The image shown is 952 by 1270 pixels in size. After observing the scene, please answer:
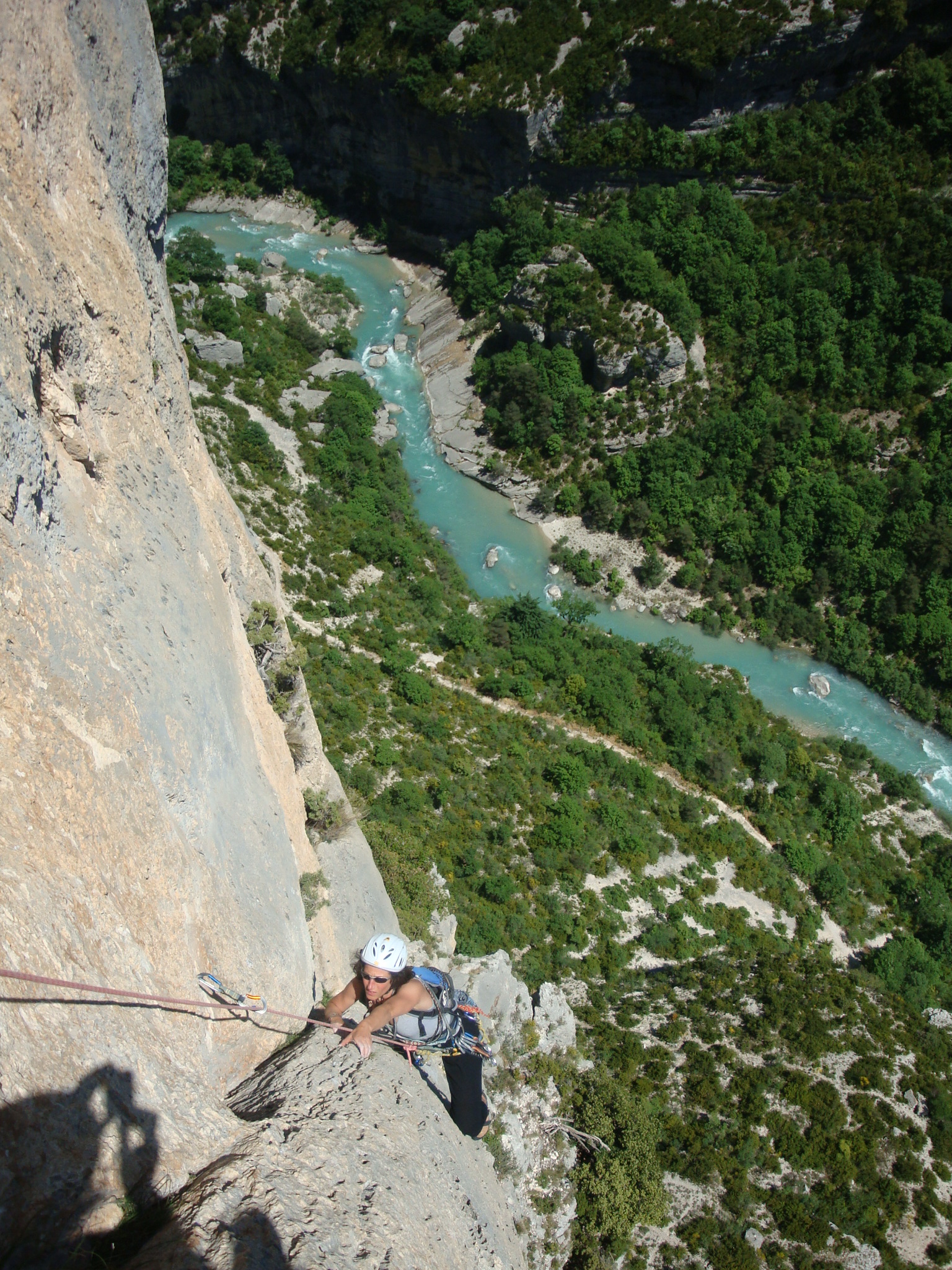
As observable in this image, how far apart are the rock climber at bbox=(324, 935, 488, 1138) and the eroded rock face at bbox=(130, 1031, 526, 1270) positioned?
324mm

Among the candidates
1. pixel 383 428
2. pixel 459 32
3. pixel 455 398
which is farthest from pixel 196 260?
pixel 459 32

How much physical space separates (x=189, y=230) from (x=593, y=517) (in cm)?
2822

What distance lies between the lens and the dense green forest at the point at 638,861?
52.3ft

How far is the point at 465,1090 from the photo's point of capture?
10664 mm

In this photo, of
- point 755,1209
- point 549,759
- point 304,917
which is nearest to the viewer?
point 304,917

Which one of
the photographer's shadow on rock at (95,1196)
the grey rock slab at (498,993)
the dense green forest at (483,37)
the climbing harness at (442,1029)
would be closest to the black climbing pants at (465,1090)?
the climbing harness at (442,1029)

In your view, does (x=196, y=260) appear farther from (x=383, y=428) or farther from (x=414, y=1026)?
(x=414, y=1026)

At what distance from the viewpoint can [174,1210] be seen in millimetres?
5984

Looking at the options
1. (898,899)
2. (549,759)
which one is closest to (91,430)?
→ (549,759)

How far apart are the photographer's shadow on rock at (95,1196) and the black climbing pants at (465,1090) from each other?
472cm

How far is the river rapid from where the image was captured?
108 feet

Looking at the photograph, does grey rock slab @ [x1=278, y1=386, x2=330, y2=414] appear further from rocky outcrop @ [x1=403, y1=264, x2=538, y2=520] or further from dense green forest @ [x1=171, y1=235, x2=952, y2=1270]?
rocky outcrop @ [x1=403, y1=264, x2=538, y2=520]

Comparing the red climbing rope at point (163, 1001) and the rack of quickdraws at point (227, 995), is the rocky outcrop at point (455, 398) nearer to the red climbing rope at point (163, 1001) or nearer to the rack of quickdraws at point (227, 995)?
the red climbing rope at point (163, 1001)

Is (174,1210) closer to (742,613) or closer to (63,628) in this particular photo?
(63,628)
